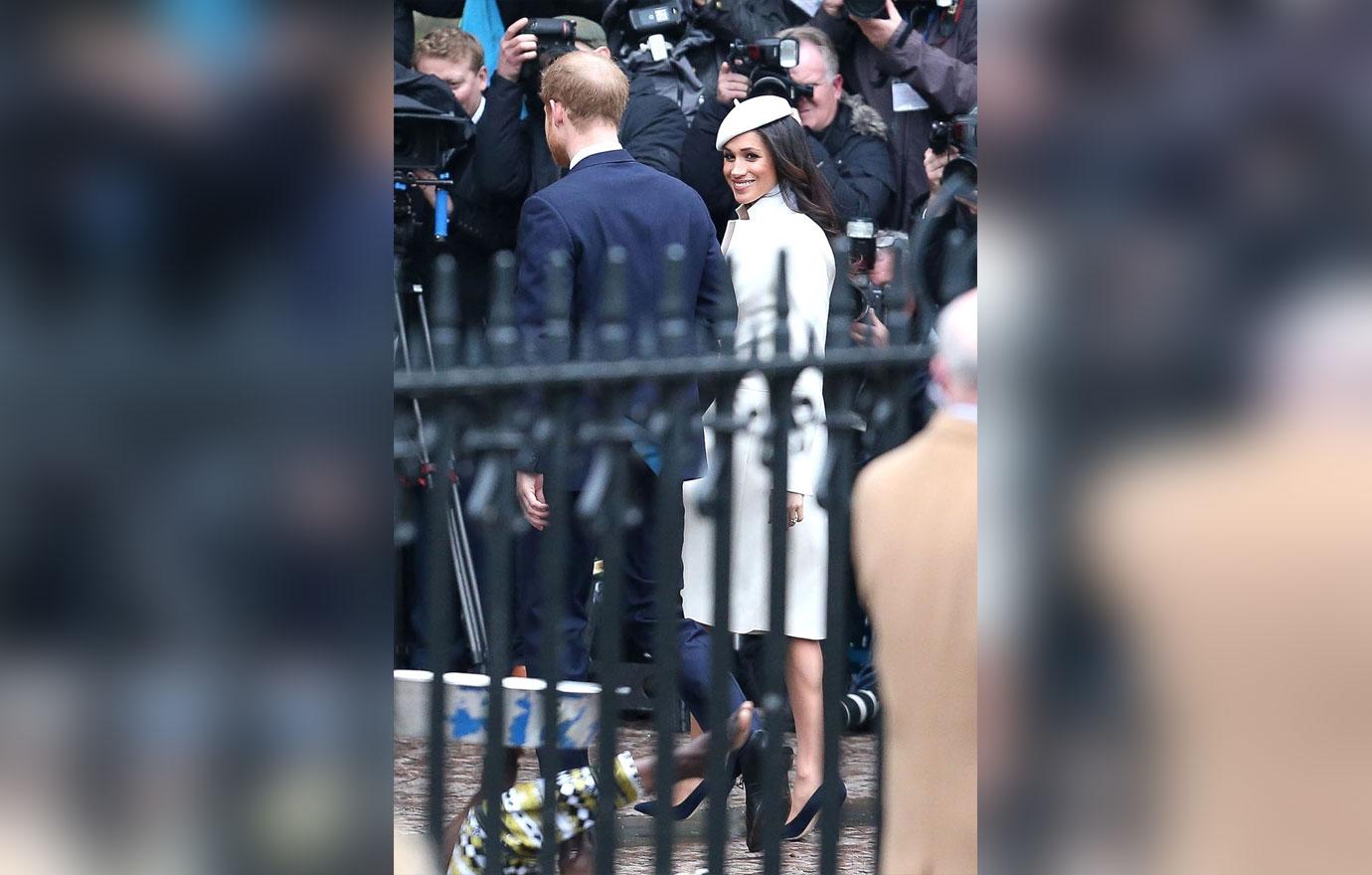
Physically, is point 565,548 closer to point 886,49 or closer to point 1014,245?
point 1014,245

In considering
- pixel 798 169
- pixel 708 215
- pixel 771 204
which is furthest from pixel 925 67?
pixel 708 215

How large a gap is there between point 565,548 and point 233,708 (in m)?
1.27

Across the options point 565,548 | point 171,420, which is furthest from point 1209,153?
point 565,548

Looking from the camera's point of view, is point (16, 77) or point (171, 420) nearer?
point (16, 77)

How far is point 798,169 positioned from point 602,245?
0.81 m

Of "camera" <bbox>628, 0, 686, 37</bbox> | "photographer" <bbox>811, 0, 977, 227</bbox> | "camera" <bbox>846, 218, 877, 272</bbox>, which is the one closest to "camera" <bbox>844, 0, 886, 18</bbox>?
"photographer" <bbox>811, 0, 977, 227</bbox>

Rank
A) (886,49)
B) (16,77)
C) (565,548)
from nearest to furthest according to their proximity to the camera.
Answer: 1. (16,77)
2. (565,548)
3. (886,49)

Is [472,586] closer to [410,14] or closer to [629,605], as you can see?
[629,605]

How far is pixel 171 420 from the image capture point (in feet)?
3.95

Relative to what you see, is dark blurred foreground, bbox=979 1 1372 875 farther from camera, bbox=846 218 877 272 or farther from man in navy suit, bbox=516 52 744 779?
camera, bbox=846 218 877 272

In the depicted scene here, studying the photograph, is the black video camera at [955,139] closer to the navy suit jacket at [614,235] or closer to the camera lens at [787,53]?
the camera lens at [787,53]

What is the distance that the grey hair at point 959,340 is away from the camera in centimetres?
247

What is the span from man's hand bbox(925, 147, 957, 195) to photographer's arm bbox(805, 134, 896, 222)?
12 cm

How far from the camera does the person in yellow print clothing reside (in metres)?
2.96
